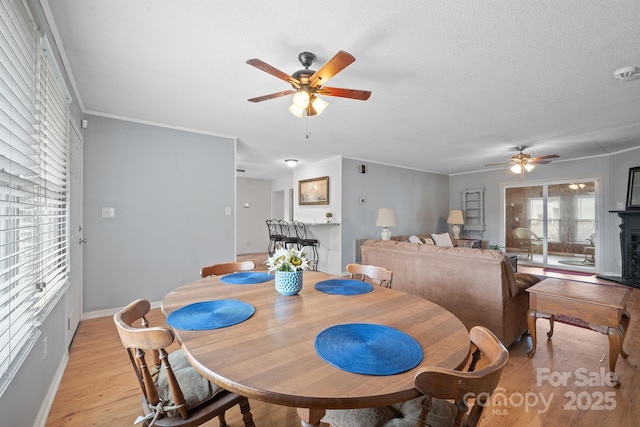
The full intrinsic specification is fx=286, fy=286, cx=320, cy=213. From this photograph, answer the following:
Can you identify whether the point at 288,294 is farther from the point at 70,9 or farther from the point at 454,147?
the point at 454,147

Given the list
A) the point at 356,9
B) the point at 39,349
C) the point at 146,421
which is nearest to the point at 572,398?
the point at 146,421

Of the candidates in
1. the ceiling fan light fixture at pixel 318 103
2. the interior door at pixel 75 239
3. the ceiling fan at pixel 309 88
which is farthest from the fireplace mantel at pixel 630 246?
the interior door at pixel 75 239

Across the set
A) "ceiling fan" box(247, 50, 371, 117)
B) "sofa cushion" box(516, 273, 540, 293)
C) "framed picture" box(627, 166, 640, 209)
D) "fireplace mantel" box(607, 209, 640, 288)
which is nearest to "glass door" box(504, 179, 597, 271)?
"framed picture" box(627, 166, 640, 209)

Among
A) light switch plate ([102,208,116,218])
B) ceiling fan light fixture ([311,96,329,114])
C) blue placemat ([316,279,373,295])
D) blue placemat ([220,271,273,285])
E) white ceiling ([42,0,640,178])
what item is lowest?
blue placemat ([316,279,373,295])

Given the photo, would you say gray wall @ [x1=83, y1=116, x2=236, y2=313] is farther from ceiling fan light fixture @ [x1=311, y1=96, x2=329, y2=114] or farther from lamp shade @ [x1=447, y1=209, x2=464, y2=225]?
lamp shade @ [x1=447, y1=209, x2=464, y2=225]

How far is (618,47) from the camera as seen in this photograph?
6.54 ft

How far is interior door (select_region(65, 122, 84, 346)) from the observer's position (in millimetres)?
2551

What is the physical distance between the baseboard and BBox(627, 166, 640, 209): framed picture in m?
7.65

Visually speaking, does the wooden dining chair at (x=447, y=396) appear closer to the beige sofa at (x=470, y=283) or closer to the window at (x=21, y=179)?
the window at (x=21, y=179)

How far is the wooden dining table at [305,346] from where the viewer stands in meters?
0.77

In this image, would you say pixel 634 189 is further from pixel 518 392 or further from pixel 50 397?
pixel 50 397

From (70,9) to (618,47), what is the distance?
354 centimetres

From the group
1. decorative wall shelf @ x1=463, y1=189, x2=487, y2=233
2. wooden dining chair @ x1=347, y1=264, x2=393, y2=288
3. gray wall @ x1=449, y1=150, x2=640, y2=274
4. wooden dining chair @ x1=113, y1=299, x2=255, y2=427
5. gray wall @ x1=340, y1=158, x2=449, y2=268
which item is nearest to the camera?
wooden dining chair @ x1=113, y1=299, x2=255, y2=427

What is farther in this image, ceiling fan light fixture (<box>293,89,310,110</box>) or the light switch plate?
the light switch plate
